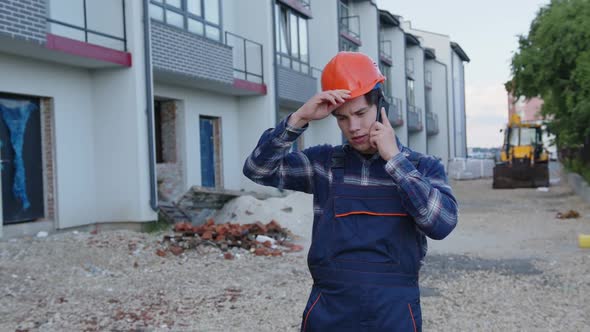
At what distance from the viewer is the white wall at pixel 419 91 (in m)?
41.9

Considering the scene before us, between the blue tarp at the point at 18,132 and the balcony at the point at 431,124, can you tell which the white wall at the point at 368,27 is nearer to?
the balcony at the point at 431,124

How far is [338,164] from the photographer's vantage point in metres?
2.41

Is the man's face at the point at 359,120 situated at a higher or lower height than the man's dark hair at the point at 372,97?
lower

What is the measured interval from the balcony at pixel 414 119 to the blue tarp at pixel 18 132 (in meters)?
28.9

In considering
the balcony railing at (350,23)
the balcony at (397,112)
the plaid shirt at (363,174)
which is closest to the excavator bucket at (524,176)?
the balcony at (397,112)

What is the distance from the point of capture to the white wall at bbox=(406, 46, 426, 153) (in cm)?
4191

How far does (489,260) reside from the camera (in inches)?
378

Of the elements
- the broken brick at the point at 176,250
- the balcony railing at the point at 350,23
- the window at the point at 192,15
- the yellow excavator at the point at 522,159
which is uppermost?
the balcony railing at the point at 350,23

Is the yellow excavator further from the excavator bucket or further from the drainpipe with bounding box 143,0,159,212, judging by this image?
the drainpipe with bounding box 143,0,159,212

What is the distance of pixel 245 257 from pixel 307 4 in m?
15.8

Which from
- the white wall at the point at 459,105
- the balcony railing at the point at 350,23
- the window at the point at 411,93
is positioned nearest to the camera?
the balcony railing at the point at 350,23

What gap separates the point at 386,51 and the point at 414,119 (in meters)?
4.76

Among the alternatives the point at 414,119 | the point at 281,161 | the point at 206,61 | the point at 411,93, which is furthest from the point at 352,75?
the point at 411,93

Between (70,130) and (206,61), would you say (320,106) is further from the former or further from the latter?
(206,61)
